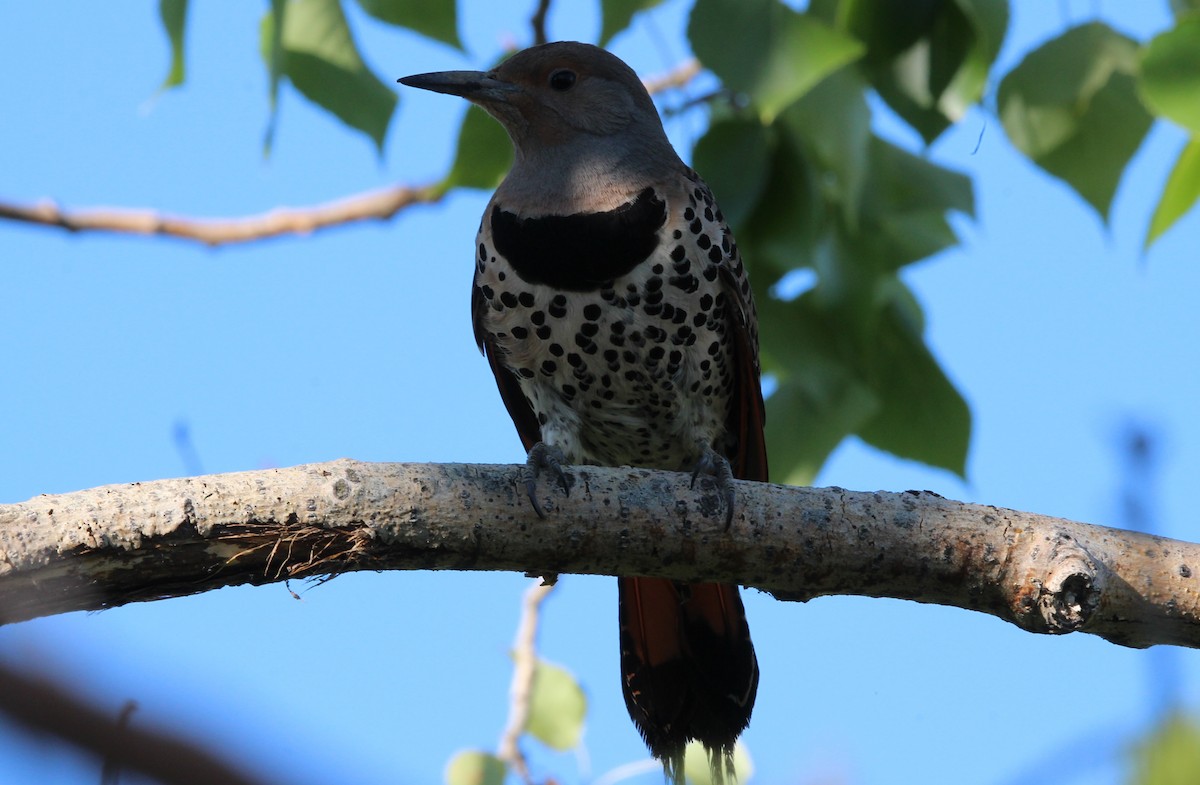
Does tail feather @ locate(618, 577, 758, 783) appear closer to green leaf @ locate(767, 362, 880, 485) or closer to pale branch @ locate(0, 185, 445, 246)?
green leaf @ locate(767, 362, 880, 485)

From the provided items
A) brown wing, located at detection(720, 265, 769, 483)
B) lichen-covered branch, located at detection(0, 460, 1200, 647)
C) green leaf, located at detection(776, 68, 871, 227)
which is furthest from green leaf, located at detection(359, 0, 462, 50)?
lichen-covered branch, located at detection(0, 460, 1200, 647)

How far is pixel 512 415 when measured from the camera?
4445mm

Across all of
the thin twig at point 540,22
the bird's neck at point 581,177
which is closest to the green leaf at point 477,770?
the bird's neck at point 581,177

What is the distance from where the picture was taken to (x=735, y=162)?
401 cm

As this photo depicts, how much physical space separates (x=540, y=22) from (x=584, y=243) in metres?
1.13

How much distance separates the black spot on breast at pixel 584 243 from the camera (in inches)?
152

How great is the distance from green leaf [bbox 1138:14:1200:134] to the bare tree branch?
3.08 m

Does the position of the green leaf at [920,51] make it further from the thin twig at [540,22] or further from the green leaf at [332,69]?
the green leaf at [332,69]

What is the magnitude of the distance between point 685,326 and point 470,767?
1.50 metres

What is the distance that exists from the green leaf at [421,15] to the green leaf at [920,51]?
3.99ft

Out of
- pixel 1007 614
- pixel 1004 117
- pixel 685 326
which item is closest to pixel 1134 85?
pixel 1004 117

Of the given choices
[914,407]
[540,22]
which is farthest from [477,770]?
[540,22]

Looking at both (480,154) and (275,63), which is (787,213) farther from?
(275,63)

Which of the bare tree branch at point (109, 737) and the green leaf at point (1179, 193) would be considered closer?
the bare tree branch at point (109, 737)
